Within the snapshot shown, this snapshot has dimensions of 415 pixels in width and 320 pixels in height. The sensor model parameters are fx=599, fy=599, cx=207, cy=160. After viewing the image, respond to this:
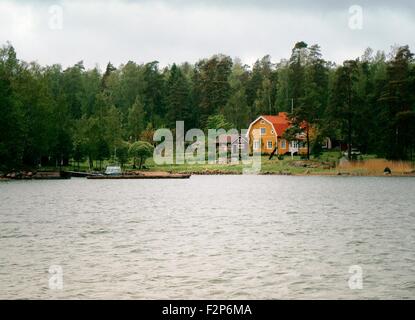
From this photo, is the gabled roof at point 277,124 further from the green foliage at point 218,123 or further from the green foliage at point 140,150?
the green foliage at point 140,150

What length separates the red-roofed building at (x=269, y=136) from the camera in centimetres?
10519

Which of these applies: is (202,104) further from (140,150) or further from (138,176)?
(138,176)

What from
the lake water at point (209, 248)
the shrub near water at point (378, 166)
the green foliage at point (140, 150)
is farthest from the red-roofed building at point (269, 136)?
the lake water at point (209, 248)

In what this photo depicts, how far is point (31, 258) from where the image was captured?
77.3 ft

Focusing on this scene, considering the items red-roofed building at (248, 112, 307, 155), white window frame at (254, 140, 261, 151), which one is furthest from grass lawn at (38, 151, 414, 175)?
red-roofed building at (248, 112, 307, 155)

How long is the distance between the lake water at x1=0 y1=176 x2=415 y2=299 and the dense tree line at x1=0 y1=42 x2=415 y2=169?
3573 cm

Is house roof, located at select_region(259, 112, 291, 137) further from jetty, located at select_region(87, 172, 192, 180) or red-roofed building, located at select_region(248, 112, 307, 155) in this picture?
jetty, located at select_region(87, 172, 192, 180)

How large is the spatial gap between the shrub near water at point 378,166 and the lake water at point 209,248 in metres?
31.7

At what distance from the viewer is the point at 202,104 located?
127 m

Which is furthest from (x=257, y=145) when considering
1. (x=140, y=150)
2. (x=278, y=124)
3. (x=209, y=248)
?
(x=209, y=248)

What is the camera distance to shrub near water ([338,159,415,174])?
266 ft
